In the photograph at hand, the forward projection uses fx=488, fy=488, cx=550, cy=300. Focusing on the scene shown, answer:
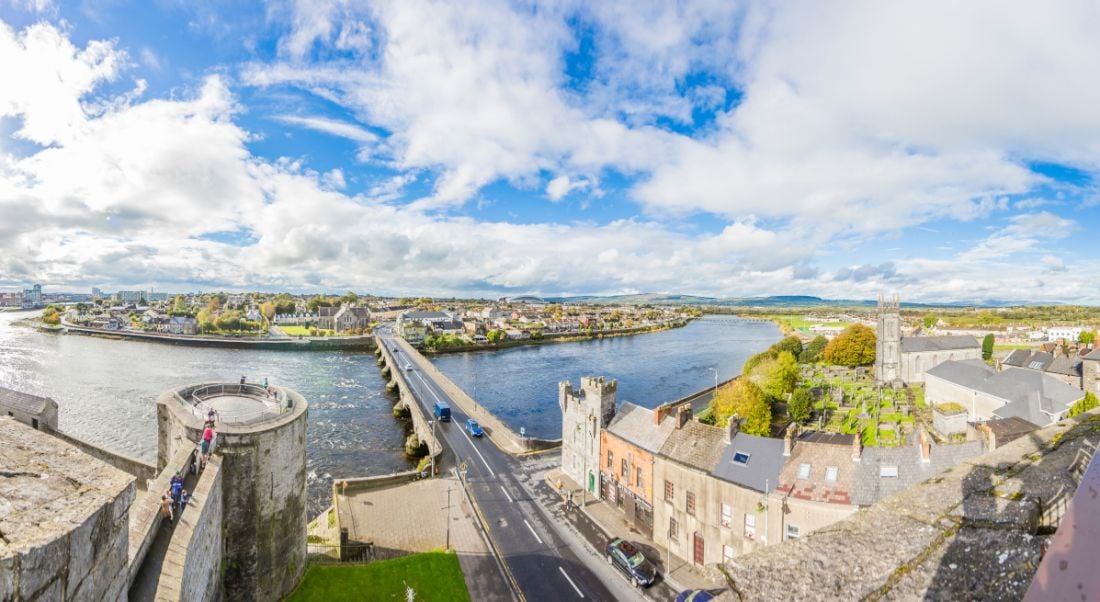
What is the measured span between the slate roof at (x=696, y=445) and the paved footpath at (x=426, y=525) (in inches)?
357

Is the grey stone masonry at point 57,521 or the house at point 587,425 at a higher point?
the grey stone masonry at point 57,521

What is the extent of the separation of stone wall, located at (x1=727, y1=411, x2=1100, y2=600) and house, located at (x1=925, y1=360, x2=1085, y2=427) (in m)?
40.6

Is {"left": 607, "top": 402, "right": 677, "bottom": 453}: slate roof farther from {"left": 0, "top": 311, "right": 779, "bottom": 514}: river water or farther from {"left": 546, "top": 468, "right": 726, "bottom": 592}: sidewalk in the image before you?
{"left": 0, "top": 311, "right": 779, "bottom": 514}: river water

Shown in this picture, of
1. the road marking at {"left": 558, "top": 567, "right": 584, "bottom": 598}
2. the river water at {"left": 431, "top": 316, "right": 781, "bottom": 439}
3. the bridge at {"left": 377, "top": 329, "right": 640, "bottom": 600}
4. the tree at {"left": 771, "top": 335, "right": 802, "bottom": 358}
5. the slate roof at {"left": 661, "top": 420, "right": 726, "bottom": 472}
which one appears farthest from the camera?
the tree at {"left": 771, "top": 335, "right": 802, "bottom": 358}

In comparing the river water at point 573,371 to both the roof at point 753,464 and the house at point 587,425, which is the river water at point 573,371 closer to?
the house at point 587,425

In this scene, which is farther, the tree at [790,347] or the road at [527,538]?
the tree at [790,347]

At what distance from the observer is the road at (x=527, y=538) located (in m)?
18.9

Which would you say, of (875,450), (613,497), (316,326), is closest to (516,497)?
(613,497)

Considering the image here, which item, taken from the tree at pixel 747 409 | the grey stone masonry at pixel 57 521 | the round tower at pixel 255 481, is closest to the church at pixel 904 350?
the tree at pixel 747 409

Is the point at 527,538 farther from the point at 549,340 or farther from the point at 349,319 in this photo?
the point at 349,319

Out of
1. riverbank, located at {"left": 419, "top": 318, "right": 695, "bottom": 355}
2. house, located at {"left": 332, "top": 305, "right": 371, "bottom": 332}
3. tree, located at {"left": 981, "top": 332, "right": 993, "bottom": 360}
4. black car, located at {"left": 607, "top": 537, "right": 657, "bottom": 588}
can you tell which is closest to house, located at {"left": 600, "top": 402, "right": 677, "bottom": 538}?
black car, located at {"left": 607, "top": 537, "right": 657, "bottom": 588}

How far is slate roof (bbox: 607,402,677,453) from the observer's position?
23.4 meters

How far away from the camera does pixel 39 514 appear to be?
3986 millimetres

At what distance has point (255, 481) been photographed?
1344cm
